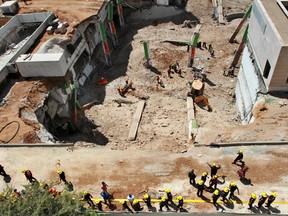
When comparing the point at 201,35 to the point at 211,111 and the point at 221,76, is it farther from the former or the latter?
the point at 211,111

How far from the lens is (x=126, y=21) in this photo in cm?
3884

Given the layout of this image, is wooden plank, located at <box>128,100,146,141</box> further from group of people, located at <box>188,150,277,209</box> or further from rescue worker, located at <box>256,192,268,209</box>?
rescue worker, located at <box>256,192,268,209</box>

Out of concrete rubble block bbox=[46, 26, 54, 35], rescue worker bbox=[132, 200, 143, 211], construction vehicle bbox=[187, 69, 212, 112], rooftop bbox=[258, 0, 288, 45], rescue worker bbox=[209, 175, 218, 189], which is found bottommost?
construction vehicle bbox=[187, 69, 212, 112]

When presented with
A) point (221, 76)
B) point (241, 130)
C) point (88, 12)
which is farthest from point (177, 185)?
point (88, 12)

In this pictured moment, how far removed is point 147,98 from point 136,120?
3.79 m

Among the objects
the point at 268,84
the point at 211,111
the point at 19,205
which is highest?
the point at 19,205

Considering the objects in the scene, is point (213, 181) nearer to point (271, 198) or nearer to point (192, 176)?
point (192, 176)

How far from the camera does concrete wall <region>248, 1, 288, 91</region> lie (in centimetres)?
1714

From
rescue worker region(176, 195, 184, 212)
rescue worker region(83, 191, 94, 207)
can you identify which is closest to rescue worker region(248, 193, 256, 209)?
rescue worker region(176, 195, 184, 212)

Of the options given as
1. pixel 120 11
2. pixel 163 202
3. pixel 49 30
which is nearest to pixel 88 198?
pixel 163 202

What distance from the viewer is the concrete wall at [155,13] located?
37875 mm

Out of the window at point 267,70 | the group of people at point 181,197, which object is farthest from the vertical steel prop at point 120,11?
the group of people at point 181,197

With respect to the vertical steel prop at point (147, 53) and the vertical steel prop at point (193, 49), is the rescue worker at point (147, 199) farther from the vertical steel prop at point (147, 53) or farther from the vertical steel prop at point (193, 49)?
the vertical steel prop at point (193, 49)

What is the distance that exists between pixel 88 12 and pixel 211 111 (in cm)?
1589
